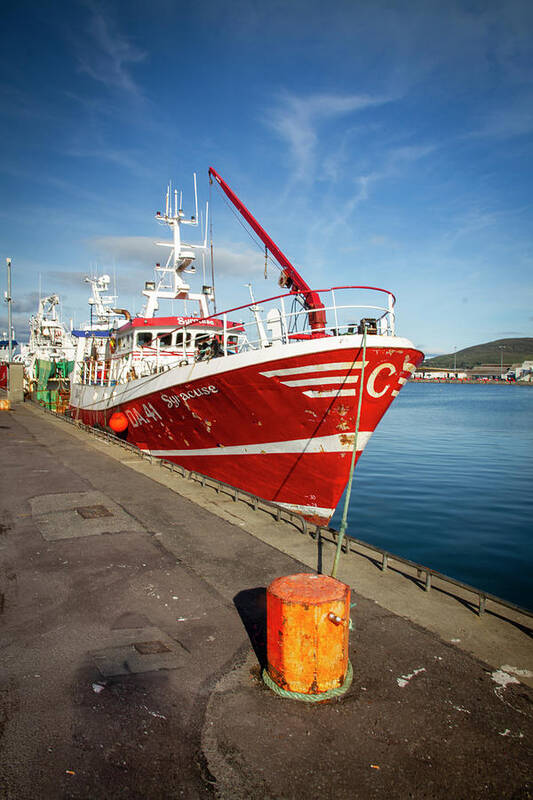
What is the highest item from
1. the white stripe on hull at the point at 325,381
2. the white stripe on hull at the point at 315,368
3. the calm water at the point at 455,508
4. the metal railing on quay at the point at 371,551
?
the white stripe on hull at the point at 315,368

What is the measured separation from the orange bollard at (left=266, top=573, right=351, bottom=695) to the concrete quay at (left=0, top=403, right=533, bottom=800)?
17cm

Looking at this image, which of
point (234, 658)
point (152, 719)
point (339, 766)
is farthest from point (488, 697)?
point (152, 719)

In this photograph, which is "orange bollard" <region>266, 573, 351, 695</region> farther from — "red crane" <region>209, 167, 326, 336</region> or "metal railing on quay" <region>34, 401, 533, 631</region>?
"red crane" <region>209, 167, 326, 336</region>

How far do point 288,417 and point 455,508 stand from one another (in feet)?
25.8

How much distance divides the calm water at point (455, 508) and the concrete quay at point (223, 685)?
5.02 meters

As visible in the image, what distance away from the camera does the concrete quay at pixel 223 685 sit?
9.32 ft

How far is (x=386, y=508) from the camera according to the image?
1419 centimetres

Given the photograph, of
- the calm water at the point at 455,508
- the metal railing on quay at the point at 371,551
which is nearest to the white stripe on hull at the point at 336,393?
the metal railing on quay at the point at 371,551

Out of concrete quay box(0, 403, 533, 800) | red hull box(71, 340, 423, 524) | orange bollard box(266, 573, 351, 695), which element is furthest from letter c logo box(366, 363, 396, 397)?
orange bollard box(266, 573, 351, 695)

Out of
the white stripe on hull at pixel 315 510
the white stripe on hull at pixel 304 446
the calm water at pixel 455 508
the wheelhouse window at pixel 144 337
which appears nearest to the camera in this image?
the white stripe on hull at pixel 304 446

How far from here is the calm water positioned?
999cm

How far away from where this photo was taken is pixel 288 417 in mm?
9039

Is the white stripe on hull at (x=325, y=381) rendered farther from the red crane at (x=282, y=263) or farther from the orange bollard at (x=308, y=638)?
the red crane at (x=282, y=263)

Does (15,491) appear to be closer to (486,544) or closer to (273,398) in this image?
(273,398)
